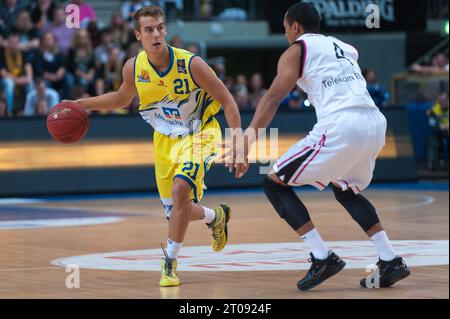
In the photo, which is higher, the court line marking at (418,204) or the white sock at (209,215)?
the white sock at (209,215)

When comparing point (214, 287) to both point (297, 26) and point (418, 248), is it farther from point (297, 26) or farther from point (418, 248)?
point (418, 248)

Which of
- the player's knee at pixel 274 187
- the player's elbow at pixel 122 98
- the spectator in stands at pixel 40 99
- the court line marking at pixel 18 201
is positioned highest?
the player's elbow at pixel 122 98

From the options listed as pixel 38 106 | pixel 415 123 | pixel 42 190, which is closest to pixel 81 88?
pixel 38 106

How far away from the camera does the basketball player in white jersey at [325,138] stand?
8.41 metres

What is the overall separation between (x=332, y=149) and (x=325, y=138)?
0.10m

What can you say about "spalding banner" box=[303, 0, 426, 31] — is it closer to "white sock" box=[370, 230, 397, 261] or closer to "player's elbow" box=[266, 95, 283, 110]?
"white sock" box=[370, 230, 397, 261]

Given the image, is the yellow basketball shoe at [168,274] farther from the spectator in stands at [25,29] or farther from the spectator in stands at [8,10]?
the spectator in stands at [8,10]

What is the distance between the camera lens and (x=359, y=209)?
28.8 ft

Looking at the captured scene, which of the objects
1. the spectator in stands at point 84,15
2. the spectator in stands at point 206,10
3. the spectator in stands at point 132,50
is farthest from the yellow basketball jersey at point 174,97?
the spectator in stands at point 206,10

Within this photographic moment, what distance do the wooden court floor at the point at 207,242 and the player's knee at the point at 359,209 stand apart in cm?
49

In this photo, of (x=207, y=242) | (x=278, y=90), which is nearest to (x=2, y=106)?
(x=207, y=242)

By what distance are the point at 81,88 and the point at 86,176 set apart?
6.12 feet

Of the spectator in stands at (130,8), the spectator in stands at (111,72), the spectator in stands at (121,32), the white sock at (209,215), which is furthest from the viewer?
the spectator in stands at (130,8)

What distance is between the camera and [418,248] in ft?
37.1
